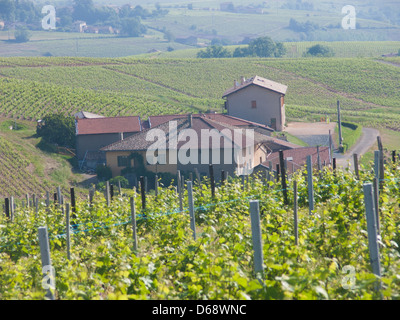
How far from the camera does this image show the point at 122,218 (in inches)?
453

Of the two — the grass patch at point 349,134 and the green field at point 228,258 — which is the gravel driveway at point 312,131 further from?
the green field at point 228,258

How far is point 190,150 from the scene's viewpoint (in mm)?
37719

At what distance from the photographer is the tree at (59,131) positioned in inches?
1773


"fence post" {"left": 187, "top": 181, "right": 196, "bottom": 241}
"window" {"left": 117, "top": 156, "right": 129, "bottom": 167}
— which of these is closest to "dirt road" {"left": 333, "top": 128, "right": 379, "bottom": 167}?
"window" {"left": 117, "top": 156, "right": 129, "bottom": 167}

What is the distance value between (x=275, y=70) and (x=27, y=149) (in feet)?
178

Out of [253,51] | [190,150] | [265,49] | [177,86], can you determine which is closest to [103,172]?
[190,150]

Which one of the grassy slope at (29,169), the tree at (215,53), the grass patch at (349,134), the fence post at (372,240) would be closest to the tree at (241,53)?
the tree at (215,53)

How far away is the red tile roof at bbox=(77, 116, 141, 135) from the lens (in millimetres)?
45469

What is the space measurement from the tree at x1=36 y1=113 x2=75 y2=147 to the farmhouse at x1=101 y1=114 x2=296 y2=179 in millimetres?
6435

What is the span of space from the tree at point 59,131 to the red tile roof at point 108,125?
0.74 m

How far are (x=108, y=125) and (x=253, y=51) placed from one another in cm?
8392

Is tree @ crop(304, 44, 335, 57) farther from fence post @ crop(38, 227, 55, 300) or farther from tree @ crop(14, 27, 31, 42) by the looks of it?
fence post @ crop(38, 227, 55, 300)
